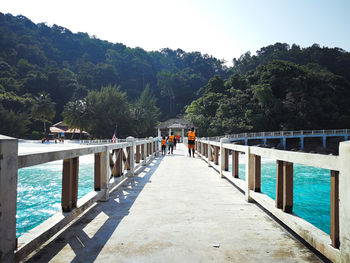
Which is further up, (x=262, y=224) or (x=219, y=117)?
(x=219, y=117)

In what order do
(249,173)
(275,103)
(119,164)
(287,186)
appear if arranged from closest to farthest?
1. (287,186)
2. (249,173)
3. (119,164)
4. (275,103)

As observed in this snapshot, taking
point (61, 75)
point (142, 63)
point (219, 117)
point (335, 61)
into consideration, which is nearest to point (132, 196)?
point (219, 117)

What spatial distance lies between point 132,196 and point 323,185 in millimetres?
11594

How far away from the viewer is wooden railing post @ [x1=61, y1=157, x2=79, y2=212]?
10.1 feet

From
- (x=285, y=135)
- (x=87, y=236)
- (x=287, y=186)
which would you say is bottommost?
(x=87, y=236)

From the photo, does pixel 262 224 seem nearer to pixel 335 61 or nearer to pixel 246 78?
pixel 246 78

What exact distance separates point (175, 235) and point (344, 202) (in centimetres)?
178

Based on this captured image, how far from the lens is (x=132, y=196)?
505cm

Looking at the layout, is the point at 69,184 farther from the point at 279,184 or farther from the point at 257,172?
the point at 257,172

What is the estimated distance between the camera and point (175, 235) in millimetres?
2973

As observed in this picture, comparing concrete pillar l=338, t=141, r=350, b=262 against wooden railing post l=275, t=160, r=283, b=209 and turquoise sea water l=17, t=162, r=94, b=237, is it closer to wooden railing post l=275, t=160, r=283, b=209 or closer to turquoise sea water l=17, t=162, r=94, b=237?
wooden railing post l=275, t=160, r=283, b=209

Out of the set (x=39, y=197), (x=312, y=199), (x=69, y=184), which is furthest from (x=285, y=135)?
(x=69, y=184)

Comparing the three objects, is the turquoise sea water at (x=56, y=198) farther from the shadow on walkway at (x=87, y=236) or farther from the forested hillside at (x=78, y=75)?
the forested hillside at (x=78, y=75)

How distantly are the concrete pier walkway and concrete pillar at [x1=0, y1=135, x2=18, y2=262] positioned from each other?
518 mm
